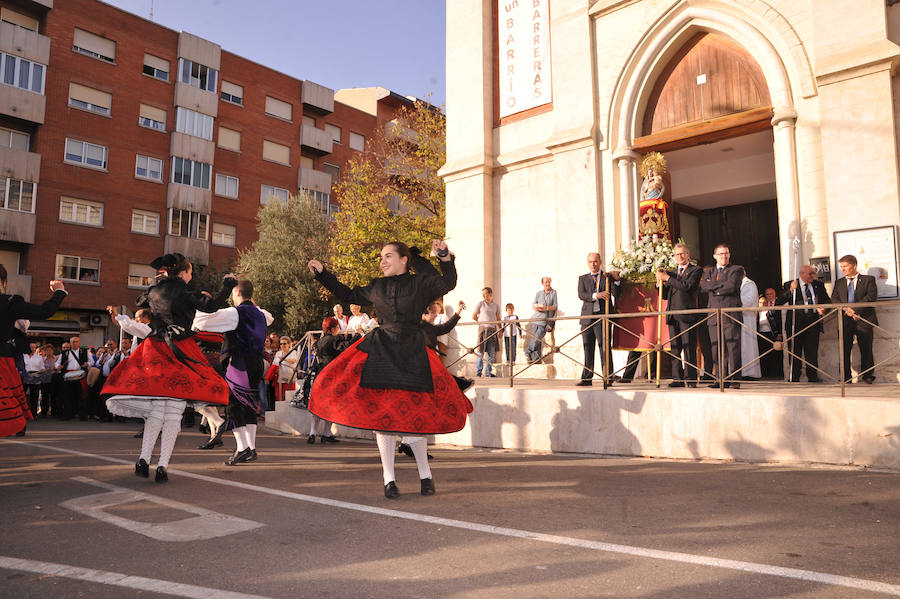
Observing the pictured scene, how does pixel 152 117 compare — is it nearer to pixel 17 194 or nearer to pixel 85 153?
pixel 85 153

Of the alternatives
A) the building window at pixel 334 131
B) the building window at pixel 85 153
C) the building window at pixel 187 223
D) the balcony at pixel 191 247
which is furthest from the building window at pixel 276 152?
Answer: the building window at pixel 85 153

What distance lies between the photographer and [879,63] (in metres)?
9.50

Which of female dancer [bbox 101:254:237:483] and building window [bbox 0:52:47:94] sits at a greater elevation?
building window [bbox 0:52:47:94]

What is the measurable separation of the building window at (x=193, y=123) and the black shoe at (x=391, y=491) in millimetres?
32862

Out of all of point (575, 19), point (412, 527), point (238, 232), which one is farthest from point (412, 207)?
point (412, 527)

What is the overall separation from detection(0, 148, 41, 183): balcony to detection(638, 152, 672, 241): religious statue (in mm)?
27005

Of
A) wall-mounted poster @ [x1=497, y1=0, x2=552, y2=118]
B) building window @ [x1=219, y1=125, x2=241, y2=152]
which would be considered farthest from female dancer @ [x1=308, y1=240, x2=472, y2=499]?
building window @ [x1=219, y1=125, x2=241, y2=152]

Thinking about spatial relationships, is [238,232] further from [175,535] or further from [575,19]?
[175,535]

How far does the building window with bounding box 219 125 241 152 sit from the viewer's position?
35094 mm

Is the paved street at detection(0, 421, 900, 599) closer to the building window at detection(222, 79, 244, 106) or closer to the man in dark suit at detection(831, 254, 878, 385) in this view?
the man in dark suit at detection(831, 254, 878, 385)

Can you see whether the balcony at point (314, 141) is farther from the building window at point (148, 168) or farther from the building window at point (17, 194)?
the building window at point (17, 194)

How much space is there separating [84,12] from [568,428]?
3221cm

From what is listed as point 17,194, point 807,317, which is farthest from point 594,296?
point 17,194

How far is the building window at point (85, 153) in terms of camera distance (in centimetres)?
2914
